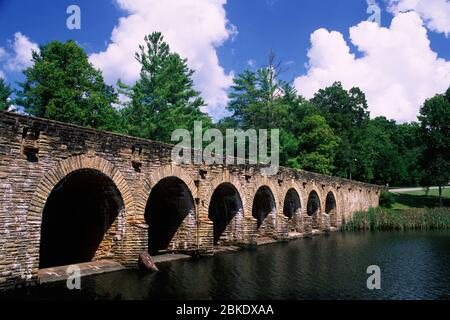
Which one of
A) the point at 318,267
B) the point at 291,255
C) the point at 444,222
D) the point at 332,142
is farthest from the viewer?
the point at 332,142

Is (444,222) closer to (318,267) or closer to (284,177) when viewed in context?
(284,177)

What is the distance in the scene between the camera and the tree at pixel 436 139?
43.4 m

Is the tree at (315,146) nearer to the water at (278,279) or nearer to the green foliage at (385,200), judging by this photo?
the green foliage at (385,200)

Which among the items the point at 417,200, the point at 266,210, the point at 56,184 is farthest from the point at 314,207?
the point at 417,200

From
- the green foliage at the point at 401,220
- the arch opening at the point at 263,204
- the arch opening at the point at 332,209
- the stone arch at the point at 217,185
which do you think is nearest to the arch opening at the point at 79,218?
the stone arch at the point at 217,185

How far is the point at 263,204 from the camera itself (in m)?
24.3

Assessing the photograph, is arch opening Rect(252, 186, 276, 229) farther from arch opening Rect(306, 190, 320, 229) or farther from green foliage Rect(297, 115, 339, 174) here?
green foliage Rect(297, 115, 339, 174)

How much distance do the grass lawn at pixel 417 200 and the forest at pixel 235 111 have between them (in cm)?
367

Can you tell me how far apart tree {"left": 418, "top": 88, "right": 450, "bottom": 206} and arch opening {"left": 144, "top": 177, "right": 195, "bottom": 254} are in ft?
123

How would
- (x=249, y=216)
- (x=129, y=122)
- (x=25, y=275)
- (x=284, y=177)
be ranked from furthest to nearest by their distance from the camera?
(x=129, y=122) → (x=284, y=177) → (x=249, y=216) → (x=25, y=275)

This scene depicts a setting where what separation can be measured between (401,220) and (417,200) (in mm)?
19946

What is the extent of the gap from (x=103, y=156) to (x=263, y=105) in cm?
2681

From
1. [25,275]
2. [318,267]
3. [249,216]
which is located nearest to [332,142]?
[249,216]

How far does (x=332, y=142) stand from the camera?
1683 inches
